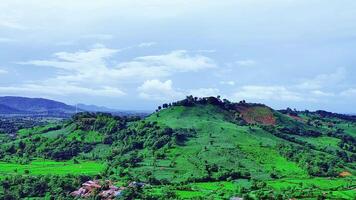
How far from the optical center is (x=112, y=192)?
102 metres

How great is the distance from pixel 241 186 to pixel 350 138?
9901cm

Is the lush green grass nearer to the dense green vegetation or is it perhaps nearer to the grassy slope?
the dense green vegetation

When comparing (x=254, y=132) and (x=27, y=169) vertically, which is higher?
(x=254, y=132)

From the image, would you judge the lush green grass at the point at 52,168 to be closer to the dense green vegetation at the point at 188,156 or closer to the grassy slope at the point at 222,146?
the dense green vegetation at the point at 188,156

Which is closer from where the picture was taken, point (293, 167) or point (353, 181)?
point (353, 181)

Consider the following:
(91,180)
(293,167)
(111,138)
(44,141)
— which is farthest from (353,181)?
(44,141)

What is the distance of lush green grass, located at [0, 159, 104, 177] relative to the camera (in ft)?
403

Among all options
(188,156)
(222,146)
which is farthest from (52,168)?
(222,146)

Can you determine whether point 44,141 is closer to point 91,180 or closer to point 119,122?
point 119,122

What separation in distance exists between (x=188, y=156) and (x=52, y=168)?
124 ft

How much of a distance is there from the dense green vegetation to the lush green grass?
0.26 metres

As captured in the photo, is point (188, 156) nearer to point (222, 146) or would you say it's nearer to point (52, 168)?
point (222, 146)

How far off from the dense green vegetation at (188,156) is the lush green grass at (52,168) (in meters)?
0.26

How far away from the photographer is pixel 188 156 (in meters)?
137
